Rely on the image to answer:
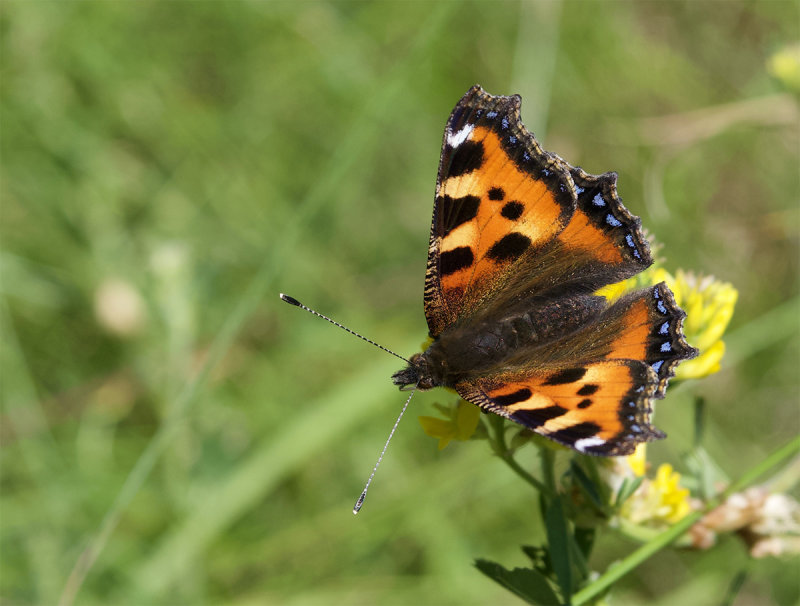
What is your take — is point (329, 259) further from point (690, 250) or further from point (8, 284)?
point (690, 250)

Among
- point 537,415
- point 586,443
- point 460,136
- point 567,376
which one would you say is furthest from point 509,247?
point 586,443

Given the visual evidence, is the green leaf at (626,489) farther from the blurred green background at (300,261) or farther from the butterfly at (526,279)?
the blurred green background at (300,261)

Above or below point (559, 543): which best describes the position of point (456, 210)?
above

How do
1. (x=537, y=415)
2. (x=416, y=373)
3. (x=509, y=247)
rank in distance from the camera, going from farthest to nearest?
1. (x=509, y=247)
2. (x=416, y=373)
3. (x=537, y=415)

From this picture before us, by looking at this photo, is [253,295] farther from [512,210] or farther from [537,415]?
[537,415]

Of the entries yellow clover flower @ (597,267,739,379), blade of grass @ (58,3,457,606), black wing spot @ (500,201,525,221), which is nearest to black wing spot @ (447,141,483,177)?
black wing spot @ (500,201,525,221)

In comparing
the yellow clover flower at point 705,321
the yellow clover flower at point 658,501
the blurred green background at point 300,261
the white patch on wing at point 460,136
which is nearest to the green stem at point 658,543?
the yellow clover flower at point 658,501

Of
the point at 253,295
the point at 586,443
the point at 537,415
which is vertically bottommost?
the point at 586,443
